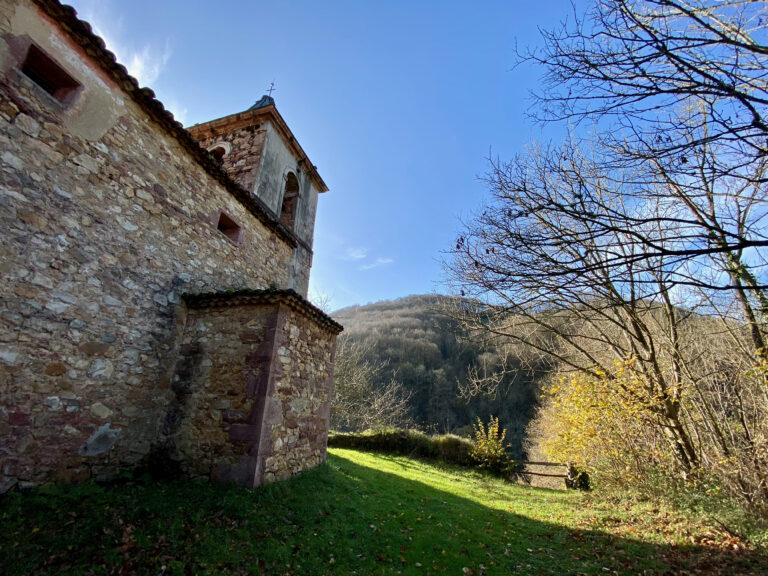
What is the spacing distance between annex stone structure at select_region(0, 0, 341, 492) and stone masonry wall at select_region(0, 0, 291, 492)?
0.02 meters

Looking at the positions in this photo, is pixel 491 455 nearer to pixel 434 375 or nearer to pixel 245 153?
pixel 245 153

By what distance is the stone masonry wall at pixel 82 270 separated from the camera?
4.05 meters

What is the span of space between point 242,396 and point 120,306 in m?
2.19

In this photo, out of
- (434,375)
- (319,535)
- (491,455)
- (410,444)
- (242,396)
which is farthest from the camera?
(434,375)

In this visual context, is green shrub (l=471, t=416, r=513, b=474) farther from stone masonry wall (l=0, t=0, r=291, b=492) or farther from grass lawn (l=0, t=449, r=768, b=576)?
stone masonry wall (l=0, t=0, r=291, b=492)

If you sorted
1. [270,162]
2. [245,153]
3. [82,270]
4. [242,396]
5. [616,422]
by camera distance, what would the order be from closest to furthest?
[82,270], [242,396], [616,422], [245,153], [270,162]

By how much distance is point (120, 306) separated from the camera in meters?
5.14

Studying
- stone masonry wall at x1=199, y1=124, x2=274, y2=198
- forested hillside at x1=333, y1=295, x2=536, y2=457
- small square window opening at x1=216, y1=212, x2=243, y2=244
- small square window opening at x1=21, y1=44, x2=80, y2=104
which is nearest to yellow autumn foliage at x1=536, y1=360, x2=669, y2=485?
small square window opening at x1=216, y1=212, x2=243, y2=244

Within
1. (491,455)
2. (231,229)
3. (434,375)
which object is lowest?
(491,455)

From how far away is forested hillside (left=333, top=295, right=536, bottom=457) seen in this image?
1436 inches

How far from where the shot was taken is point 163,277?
5.89 meters

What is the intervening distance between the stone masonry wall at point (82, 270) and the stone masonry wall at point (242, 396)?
1.39ft

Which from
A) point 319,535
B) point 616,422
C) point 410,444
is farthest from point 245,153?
point 410,444

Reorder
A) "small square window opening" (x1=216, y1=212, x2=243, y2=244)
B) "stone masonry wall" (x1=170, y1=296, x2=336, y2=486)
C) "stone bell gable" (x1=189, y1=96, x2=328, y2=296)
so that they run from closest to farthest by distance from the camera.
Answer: "stone masonry wall" (x1=170, y1=296, x2=336, y2=486)
"small square window opening" (x1=216, y1=212, x2=243, y2=244)
"stone bell gable" (x1=189, y1=96, x2=328, y2=296)
